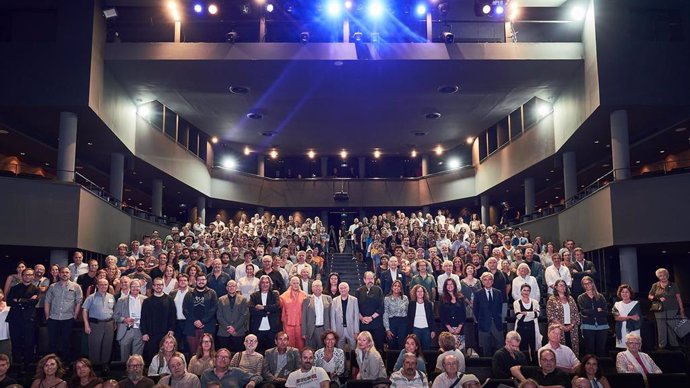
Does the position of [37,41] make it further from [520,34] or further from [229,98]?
[520,34]

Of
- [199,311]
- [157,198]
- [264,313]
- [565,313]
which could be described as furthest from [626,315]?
[157,198]

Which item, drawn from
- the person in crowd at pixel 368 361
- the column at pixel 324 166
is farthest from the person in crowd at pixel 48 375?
the column at pixel 324 166

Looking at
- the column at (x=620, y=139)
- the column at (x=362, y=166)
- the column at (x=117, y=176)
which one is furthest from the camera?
the column at (x=362, y=166)

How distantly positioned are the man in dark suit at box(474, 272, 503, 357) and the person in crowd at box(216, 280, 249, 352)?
3471 millimetres

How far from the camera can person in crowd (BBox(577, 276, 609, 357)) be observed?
9.35 metres

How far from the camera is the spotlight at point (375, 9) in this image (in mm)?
15914

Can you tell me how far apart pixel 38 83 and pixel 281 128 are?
33.5 feet

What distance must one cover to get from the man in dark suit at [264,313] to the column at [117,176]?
9.33m

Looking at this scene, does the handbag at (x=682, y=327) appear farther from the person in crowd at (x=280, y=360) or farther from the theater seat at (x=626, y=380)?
the person in crowd at (x=280, y=360)

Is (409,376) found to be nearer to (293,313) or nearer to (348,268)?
(293,313)

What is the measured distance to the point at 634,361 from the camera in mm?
8016

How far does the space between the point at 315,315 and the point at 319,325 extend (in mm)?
177

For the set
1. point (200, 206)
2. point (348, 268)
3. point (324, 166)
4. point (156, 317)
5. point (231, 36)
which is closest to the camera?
point (156, 317)

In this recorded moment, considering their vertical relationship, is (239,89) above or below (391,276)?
above
